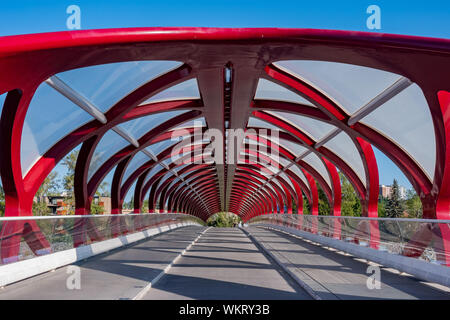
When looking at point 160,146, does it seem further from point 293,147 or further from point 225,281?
point 225,281

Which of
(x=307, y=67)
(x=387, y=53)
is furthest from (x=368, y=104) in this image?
(x=387, y=53)

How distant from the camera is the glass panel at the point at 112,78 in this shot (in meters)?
13.2

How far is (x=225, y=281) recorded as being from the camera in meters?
8.80

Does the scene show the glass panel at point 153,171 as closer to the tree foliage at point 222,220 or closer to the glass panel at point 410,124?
the glass panel at point 410,124

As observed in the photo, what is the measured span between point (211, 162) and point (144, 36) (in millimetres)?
27456

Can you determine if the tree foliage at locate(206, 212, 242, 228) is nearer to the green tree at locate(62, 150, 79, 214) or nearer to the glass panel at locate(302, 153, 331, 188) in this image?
the green tree at locate(62, 150, 79, 214)

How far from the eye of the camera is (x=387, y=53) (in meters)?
9.69

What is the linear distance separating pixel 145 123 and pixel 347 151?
1038cm

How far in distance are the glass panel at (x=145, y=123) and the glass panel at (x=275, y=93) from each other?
4658 millimetres

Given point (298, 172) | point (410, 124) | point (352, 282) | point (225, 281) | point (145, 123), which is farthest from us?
point (298, 172)

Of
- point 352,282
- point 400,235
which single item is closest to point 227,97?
point 400,235

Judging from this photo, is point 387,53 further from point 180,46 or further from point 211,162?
point 211,162

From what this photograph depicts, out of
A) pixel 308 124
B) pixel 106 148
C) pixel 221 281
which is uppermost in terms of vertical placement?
pixel 308 124

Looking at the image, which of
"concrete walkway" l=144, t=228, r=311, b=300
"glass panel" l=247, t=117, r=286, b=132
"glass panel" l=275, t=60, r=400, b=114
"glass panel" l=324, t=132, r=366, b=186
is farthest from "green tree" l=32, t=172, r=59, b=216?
"glass panel" l=275, t=60, r=400, b=114
